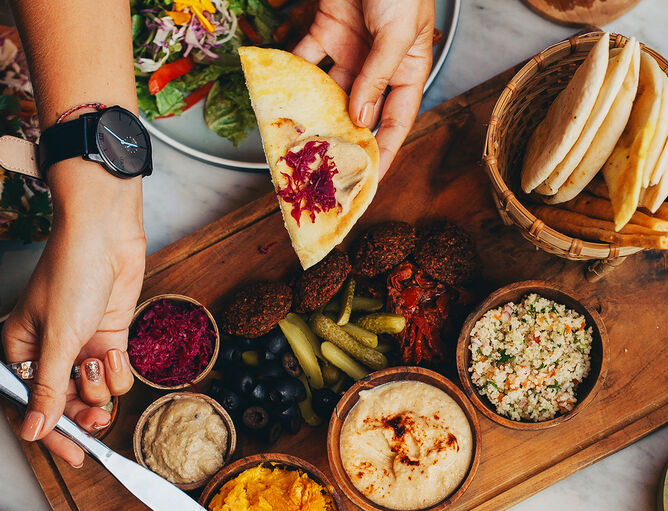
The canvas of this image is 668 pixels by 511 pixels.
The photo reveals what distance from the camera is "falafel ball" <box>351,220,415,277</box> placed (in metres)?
2.42

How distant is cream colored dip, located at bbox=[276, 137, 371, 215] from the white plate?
486 mm

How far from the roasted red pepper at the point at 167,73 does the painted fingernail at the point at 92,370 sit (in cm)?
122

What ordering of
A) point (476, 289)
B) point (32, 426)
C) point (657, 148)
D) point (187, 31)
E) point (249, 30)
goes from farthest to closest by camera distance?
point (249, 30)
point (187, 31)
point (476, 289)
point (657, 148)
point (32, 426)

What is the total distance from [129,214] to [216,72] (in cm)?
92

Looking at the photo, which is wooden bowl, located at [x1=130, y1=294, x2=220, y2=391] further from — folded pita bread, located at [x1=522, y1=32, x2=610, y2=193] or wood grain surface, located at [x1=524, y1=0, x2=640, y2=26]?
wood grain surface, located at [x1=524, y1=0, x2=640, y2=26]

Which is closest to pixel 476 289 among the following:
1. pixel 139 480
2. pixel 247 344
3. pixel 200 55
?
pixel 247 344

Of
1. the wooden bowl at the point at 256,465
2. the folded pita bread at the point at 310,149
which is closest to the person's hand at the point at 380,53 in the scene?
the folded pita bread at the point at 310,149

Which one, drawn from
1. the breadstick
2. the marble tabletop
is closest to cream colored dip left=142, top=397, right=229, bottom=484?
the marble tabletop

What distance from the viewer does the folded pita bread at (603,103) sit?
6.19 feet

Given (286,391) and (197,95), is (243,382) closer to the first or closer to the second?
(286,391)

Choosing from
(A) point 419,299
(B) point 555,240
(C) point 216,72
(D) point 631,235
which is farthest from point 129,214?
(D) point 631,235

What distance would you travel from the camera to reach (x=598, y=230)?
2096 mm

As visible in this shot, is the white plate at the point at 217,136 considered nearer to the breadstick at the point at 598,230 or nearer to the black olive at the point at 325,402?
the breadstick at the point at 598,230

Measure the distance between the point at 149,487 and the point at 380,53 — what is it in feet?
5.86
